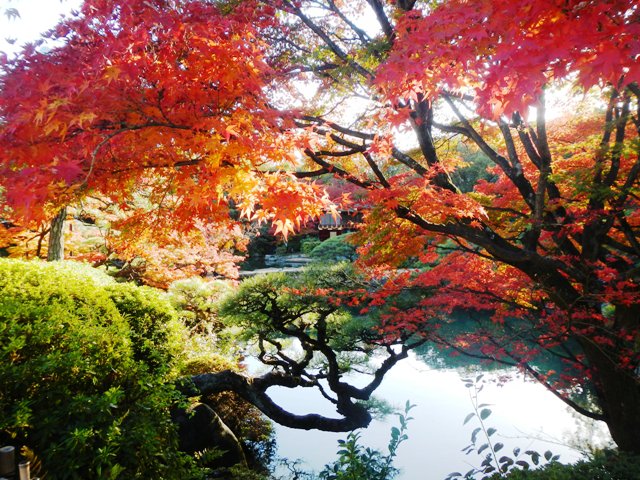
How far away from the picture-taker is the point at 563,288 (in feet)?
13.3

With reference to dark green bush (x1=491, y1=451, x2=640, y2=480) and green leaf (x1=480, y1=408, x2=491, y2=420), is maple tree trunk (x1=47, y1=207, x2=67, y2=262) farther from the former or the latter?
dark green bush (x1=491, y1=451, x2=640, y2=480)

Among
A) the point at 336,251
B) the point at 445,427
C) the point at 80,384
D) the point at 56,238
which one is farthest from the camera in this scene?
the point at 336,251

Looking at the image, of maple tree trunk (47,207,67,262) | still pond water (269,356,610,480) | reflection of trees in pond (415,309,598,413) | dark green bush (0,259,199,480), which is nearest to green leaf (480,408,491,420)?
dark green bush (0,259,199,480)

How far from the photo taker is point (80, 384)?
2.34m

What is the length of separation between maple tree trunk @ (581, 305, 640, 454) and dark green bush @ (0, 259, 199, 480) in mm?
4050

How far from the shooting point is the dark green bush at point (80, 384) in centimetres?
198

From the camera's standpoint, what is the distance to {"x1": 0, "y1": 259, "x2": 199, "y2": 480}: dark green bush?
6.49ft

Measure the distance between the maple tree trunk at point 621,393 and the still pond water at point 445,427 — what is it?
113 cm

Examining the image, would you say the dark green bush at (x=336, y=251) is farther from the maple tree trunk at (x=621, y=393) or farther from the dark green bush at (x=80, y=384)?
the dark green bush at (x=80, y=384)

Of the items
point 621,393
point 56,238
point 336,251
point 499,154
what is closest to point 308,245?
point 336,251

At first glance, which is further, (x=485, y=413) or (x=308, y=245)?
(x=308, y=245)

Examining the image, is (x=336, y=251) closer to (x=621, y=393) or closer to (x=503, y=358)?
(x=503, y=358)

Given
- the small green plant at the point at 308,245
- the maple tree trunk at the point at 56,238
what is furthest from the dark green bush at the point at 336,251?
the maple tree trunk at the point at 56,238

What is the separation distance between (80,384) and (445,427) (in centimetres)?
583
